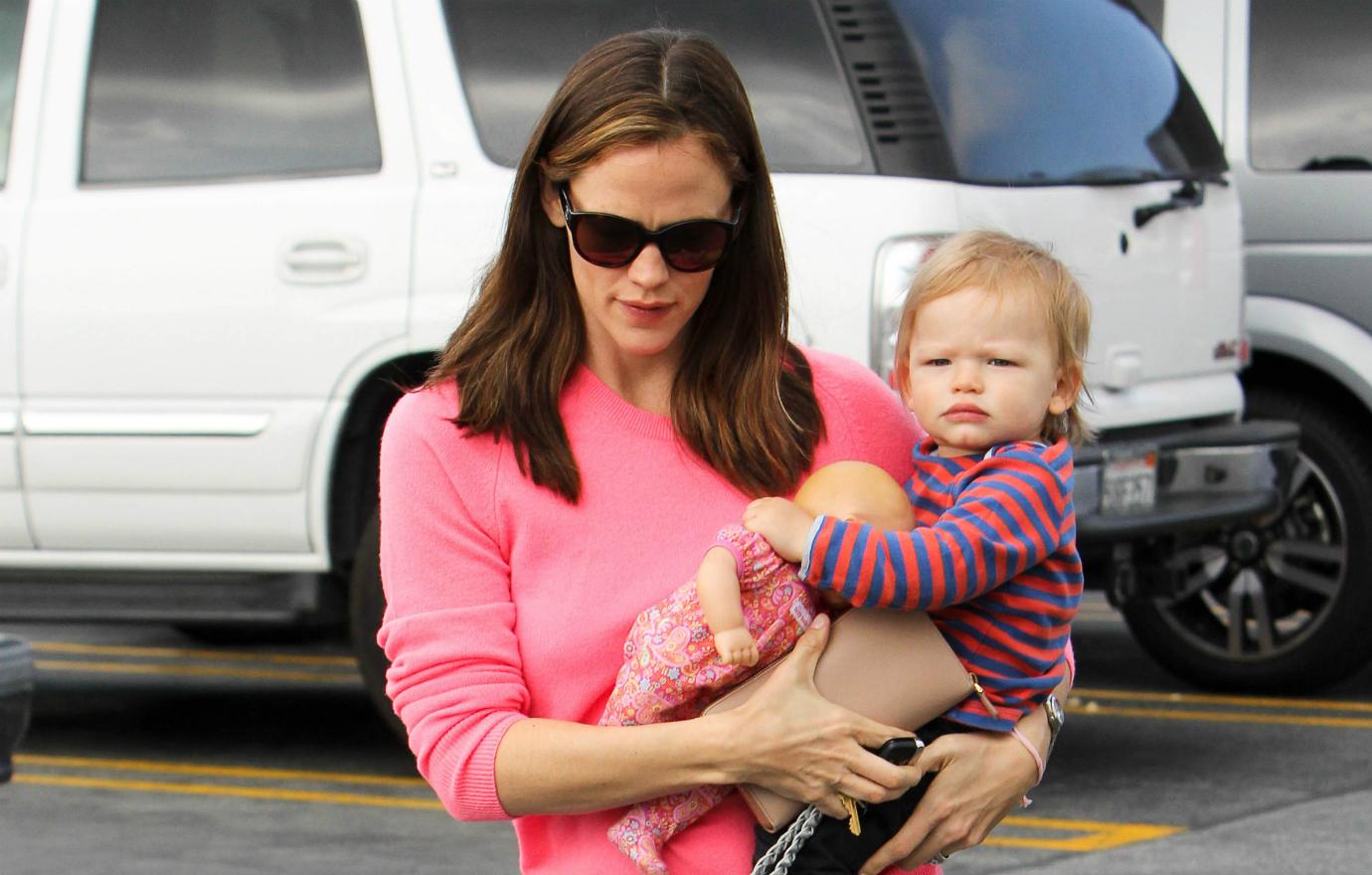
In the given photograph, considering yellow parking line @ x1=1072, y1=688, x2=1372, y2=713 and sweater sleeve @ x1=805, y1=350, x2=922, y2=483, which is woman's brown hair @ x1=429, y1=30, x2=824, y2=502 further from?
yellow parking line @ x1=1072, y1=688, x2=1372, y2=713

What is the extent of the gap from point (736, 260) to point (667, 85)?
254 millimetres

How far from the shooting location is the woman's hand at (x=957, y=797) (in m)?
2.40

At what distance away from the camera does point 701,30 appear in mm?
5773

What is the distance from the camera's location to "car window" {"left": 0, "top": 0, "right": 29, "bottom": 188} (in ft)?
20.2

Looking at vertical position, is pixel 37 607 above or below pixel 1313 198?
below

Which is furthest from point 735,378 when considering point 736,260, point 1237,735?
point 1237,735

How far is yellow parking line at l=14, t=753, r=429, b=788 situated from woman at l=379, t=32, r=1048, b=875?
Result: 3.97 metres

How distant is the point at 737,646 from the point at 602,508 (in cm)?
24

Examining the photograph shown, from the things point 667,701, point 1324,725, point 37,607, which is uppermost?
point 667,701

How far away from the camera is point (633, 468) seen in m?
2.45

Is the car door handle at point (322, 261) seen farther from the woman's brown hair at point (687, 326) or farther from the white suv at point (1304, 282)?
the woman's brown hair at point (687, 326)

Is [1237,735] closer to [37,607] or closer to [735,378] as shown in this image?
[37,607]

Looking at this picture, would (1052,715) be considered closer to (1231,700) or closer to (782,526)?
(782,526)

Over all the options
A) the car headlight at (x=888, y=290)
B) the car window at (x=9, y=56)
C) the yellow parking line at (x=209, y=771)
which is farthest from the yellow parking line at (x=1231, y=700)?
the car window at (x=9, y=56)
